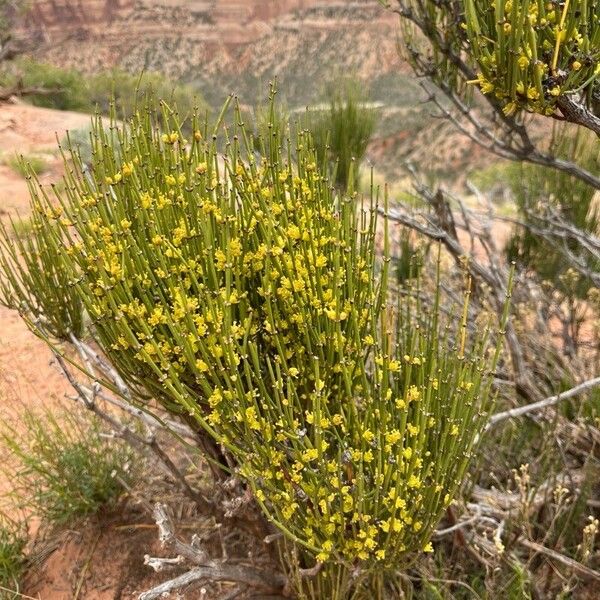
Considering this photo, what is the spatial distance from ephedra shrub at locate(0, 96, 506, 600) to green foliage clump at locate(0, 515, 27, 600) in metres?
1.34

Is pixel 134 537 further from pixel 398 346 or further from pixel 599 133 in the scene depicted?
pixel 599 133

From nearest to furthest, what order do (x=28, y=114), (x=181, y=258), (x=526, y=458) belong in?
(x=181, y=258) < (x=526, y=458) < (x=28, y=114)

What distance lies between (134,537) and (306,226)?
1.81 meters

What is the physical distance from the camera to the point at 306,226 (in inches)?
69.0

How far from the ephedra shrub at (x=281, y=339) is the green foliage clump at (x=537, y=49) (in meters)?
0.54

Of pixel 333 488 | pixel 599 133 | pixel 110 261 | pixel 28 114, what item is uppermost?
pixel 599 133

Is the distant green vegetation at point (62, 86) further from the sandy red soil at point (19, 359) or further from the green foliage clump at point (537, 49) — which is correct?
the green foliage clump at point (537, 49)

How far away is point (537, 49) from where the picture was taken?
1710 millimetres

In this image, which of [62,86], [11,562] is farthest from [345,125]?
[62,86]

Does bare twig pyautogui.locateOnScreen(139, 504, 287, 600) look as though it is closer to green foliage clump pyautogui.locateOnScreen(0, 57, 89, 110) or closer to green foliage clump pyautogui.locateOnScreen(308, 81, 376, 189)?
green foliage clump pyautogui.locateOnScreen(308, 81, 376, 189)

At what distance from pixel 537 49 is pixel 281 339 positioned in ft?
3.58

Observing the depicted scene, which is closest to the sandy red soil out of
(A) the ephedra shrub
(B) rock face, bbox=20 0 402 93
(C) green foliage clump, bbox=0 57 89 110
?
(A) the ephedra shrub

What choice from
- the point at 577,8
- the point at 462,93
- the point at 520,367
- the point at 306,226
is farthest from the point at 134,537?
the point at 462,93

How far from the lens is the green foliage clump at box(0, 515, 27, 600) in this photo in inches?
100
